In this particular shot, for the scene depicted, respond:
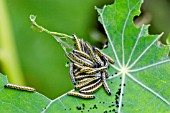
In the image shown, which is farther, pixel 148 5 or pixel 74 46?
pixel 148 5

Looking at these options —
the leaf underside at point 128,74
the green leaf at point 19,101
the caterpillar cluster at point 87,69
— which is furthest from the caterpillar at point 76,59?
the green leaf at point 19,101

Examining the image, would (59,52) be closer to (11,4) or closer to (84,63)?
(11,4)

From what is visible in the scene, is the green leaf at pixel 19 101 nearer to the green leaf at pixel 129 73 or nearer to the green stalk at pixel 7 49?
the green leaf at pixel 129 73

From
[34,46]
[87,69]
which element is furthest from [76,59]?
[34,46]

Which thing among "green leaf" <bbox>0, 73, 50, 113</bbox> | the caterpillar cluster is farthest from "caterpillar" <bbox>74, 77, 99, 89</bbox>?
"green leaf" <bbox>0, 73, 50, 113</bbox>

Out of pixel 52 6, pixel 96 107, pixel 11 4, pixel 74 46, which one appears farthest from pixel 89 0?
pixel 96 107

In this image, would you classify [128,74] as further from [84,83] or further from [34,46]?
[34,46]

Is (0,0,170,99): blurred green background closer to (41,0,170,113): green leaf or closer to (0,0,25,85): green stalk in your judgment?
(0,0,25,85): green stalk

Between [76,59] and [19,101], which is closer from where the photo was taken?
[19,101]
